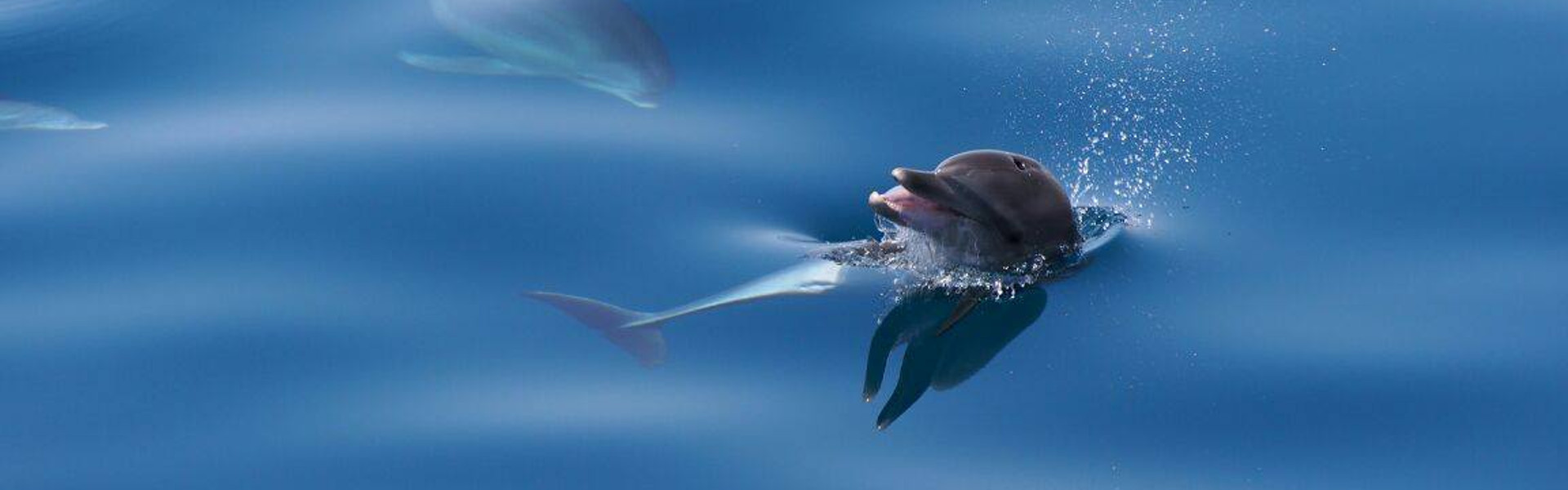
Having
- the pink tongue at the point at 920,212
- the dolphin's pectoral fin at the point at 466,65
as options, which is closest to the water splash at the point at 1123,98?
the pink tongue at the point at 920,212

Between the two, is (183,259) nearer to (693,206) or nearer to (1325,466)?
(693,206)

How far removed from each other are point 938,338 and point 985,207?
40 cm

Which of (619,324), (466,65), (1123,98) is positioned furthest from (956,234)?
(466,65)

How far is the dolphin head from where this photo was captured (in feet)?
16.2

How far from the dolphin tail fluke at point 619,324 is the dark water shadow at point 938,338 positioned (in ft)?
1.89

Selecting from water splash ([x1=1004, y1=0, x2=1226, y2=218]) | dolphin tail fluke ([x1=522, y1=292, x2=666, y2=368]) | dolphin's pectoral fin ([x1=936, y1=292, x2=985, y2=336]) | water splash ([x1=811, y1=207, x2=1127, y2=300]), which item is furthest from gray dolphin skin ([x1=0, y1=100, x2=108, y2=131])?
water splash ([x1=1004, y1=0, x2=1226, y2=218])

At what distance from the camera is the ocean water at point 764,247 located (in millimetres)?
4672

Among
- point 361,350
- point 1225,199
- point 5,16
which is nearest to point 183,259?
point 361,350

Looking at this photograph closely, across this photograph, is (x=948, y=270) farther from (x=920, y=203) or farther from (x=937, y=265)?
(x=920, y=203)

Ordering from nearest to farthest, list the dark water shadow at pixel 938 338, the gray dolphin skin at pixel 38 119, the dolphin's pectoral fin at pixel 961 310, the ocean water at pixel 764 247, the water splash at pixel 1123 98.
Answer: the ocean water at pixel 764 247, the dark water shadow at pixel 938 338, the dolphin's pectoral fin at pixel 961 310, the water splash at pixel 1123 98, the gray dolphin skin at pixel 38 119

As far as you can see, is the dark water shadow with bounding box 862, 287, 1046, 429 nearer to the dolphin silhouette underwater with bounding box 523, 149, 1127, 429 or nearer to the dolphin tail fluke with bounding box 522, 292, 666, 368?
the dolphin silhouette underwater with bounding box 523, 149, 1127, 429

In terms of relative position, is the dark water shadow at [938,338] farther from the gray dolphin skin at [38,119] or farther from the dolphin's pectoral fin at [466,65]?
the gray dolphin skin at [38,119]

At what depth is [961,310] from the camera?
17.0ft

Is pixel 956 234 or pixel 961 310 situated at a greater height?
pixel 956 234
